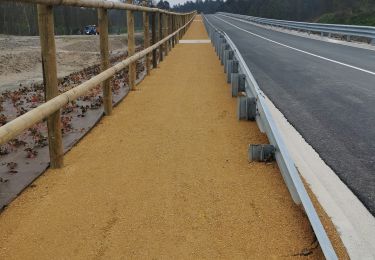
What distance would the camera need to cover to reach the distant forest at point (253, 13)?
48.0m

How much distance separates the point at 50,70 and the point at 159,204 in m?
1.69

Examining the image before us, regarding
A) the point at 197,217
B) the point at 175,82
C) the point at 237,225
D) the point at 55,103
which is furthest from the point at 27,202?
the point at 175,82

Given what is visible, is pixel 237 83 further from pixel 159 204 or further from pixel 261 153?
pixel 159 204

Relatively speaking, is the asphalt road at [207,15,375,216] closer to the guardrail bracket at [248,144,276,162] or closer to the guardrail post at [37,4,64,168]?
the guardrail bracket at [248,144,276,162]

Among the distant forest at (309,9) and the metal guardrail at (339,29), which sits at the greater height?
the distant forest at (309,9)

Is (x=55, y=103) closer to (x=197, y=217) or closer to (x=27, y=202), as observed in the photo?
(x=27, y=202)

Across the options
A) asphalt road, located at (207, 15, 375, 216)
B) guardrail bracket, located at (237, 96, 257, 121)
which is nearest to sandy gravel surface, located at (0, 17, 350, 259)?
guardrail bracket, located at (237, 96, 257, 121)

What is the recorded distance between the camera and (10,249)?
3002 millimetres

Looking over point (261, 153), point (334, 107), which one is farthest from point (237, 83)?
point (261, 153)

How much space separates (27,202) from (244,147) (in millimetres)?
2495

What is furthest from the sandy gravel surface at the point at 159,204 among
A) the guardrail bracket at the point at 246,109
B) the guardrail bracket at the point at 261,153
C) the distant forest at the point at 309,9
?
the distant forest at the point at 309,9

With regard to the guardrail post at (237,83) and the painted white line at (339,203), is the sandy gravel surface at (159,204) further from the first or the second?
the guardrail post at (237,83)

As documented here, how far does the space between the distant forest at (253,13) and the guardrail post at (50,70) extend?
7.06 meters

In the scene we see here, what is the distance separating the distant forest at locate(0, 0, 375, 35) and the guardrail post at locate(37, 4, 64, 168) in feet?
23.2
